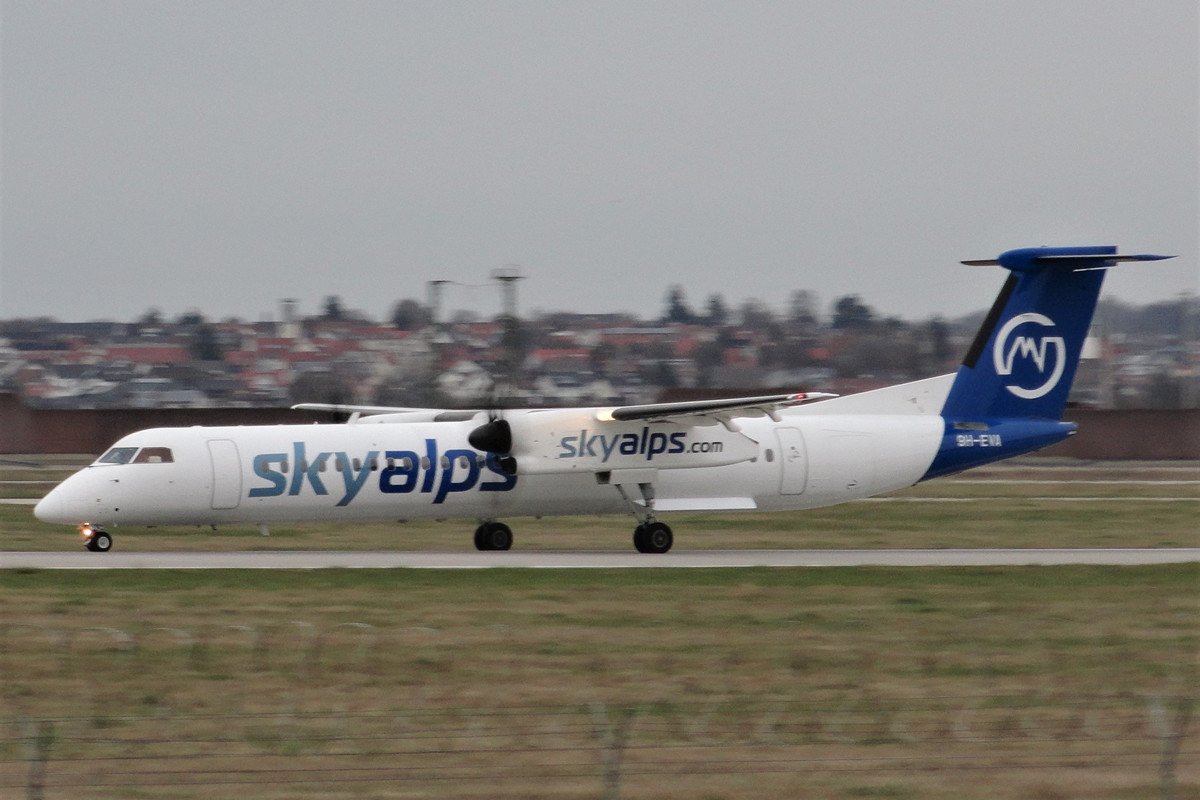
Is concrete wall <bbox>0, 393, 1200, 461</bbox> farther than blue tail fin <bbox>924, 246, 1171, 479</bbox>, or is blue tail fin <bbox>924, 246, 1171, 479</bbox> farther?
concrete wall <bbox>0, 393, 1200, 461</bbox>

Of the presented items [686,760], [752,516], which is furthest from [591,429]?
[686,760]

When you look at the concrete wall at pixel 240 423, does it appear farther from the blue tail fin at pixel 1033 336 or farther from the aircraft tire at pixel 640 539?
the blue tail fin at pixel 1033 336

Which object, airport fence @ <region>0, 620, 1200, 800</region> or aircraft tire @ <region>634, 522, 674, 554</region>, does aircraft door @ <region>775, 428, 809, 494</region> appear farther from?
airport fence @ <region>0, 620, 1200, 800</region>

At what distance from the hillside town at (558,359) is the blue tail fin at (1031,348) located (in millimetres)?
24620

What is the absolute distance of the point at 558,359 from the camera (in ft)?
268

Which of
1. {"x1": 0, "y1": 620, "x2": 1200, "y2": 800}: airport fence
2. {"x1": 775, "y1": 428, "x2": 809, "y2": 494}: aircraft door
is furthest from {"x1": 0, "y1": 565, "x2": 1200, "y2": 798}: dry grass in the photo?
{"x1": 775, "y1": 428, "x2": 809, "y2": 494}: aircraft door

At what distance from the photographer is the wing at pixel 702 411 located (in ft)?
70.3

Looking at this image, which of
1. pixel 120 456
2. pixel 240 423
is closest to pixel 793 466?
pixel 120 456

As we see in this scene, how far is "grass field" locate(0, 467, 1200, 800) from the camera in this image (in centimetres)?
885

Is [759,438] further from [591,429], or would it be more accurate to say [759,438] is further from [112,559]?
[112,559]

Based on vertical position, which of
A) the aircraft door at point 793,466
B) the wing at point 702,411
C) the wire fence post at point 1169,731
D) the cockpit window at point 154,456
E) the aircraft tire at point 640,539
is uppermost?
the wing at point 702,411

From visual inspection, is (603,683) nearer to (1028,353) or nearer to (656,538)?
(656,538)

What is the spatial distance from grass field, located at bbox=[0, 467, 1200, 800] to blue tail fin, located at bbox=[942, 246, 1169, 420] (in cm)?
456

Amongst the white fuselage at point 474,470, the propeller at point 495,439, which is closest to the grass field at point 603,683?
the white fuselage at point 474,470
